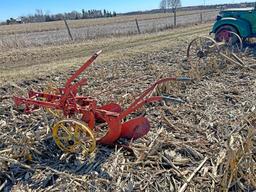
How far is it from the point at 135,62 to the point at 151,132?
5077 mm

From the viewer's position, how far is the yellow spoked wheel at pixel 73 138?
11.2 ft

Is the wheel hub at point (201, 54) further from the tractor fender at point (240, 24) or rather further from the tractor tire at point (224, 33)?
the tractor fender at point (240, 24)

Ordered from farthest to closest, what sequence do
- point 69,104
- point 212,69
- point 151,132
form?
1. point 212,69
2. point 151,132
3. point 69,104

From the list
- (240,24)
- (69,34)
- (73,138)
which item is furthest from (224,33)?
(69,34)

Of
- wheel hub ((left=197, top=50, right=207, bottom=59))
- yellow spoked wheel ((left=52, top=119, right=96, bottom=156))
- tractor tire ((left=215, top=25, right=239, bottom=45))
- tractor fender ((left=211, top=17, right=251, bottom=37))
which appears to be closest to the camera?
yellow spoked wheel ((left=52, top=119, right=96, bottom=156))

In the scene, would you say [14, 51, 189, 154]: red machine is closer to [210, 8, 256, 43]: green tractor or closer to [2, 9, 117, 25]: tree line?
[210, 8, 256, 43]: green tractor

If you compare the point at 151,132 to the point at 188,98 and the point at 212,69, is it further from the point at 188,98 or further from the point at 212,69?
the point at 212,69

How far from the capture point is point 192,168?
3377 mm

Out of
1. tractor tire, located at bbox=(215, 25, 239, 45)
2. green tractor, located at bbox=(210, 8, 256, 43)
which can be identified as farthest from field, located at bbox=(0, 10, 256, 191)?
green tractor, located at bbox=(210, 8, 256, 43)

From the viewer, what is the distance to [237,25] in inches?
399

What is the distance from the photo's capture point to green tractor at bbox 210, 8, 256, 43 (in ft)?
33.2

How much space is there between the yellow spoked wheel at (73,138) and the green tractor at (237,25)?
7.86m

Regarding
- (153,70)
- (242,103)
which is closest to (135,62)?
(153,70)

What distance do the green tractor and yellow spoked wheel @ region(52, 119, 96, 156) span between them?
7864mm
